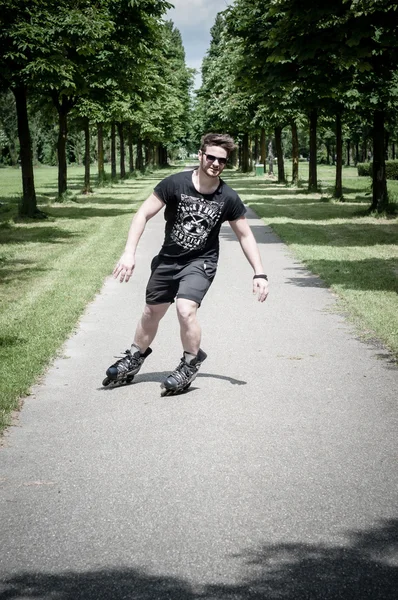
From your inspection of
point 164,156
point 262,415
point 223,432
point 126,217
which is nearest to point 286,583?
point 223,432

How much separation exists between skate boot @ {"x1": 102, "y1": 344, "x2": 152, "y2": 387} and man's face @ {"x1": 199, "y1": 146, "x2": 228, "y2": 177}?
159 centimetres

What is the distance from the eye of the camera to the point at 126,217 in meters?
23.0

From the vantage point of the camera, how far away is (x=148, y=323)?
20.4 ft

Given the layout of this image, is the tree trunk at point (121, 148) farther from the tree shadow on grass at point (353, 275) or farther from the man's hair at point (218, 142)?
the man's hair at point (218, 142)

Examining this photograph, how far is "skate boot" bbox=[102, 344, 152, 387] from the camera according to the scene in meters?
6.16

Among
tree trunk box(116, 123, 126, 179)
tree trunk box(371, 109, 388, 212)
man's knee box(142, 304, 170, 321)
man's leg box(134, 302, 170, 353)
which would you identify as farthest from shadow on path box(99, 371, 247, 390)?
tree trunk box(116, 123, 126, 179)

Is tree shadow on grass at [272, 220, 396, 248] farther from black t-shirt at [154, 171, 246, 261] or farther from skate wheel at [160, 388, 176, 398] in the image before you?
skate wheel at [160, 388, 176, 398]

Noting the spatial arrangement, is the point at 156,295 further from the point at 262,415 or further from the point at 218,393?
the point at 262,415

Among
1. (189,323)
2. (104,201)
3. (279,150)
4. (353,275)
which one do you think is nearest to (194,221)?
(189,323)

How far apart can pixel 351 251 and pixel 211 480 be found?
11.3 meters

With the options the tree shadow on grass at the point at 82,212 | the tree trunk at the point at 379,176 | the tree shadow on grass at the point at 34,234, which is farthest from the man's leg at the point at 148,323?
the tree shadow on grass at the point at 82,212

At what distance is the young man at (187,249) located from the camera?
5645 mm

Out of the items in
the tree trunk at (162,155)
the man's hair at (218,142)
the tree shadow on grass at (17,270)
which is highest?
the tree trunk at (162,155)

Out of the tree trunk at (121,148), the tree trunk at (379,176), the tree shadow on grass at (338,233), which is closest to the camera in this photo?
the tree shadow on grass at (338,233)
